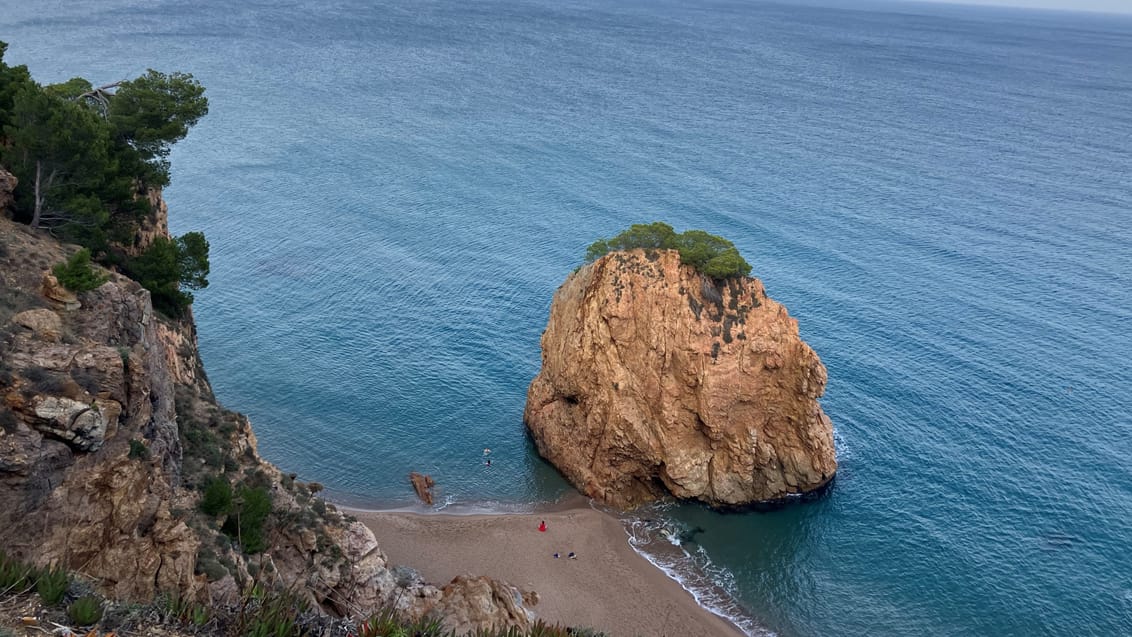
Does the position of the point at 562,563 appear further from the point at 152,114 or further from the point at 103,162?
the point at 152,114

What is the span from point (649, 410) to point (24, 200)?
3092cm

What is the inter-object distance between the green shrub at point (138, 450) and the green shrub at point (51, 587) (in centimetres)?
A: 679

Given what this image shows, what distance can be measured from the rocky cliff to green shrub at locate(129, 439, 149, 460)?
0.05 metres

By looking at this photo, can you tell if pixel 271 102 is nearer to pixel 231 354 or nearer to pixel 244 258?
pixel 244 258

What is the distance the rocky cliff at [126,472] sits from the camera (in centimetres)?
2231

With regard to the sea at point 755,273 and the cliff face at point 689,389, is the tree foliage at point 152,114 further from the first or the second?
the cliff face at point 689,389

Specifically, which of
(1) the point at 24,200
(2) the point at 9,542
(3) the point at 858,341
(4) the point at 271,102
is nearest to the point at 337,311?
(1) the point at 24,200

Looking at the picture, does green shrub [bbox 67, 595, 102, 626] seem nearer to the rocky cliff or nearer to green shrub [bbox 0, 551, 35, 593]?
green shrub [bbox 0, 551, 35, 593]

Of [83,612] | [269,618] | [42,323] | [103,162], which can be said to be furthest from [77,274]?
[269,618]

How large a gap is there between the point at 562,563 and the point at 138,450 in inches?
974

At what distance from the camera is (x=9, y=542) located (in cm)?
2127

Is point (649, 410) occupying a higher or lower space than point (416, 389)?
higher

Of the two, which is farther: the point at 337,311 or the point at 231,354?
the point at 337,311

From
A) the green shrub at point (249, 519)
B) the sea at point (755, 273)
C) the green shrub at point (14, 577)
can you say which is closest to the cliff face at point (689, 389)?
the sea at point (755, 273)
